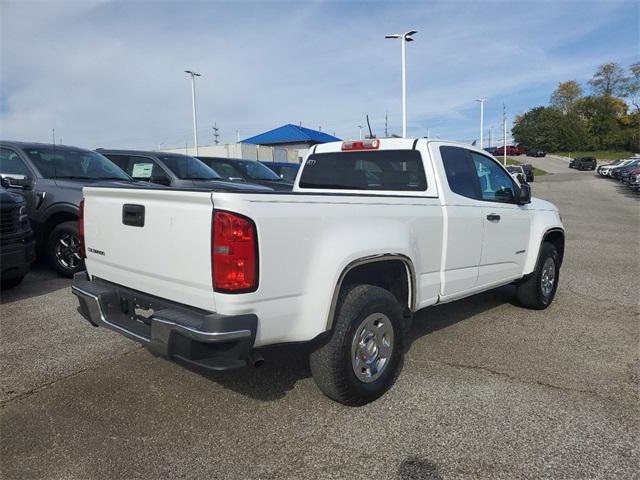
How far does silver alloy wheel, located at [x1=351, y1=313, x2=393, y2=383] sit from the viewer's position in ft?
10.4

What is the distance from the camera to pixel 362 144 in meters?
4.52

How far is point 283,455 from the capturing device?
2.73 metres

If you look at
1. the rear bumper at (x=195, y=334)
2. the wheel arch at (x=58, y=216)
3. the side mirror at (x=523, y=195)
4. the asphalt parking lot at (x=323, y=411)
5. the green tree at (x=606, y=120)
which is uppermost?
the green tree at (x=606, y=120)

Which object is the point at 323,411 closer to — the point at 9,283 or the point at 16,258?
the point at 16,258

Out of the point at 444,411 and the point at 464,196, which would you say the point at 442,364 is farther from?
the point at 464,196

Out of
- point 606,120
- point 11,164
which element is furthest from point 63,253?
point 606,120

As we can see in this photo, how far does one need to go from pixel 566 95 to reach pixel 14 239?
107 metres

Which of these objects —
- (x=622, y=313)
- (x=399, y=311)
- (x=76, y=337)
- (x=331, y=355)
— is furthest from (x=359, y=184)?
(x=622, y=313)

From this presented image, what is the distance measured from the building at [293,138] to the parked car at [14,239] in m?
35.2

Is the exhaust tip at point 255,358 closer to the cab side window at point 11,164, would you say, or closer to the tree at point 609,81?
the cab side window at point 11,164

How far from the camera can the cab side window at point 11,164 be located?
6932mm

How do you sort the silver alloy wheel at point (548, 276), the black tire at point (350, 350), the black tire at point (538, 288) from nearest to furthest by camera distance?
the black tire at point (350, 350) → the black tire at point (538, 288) → the silver alloy wheel at point (548, 276)

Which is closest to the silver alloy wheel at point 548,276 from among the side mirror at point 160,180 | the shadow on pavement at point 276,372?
the shadow on pavement at point 276,372

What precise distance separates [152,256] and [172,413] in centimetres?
105
